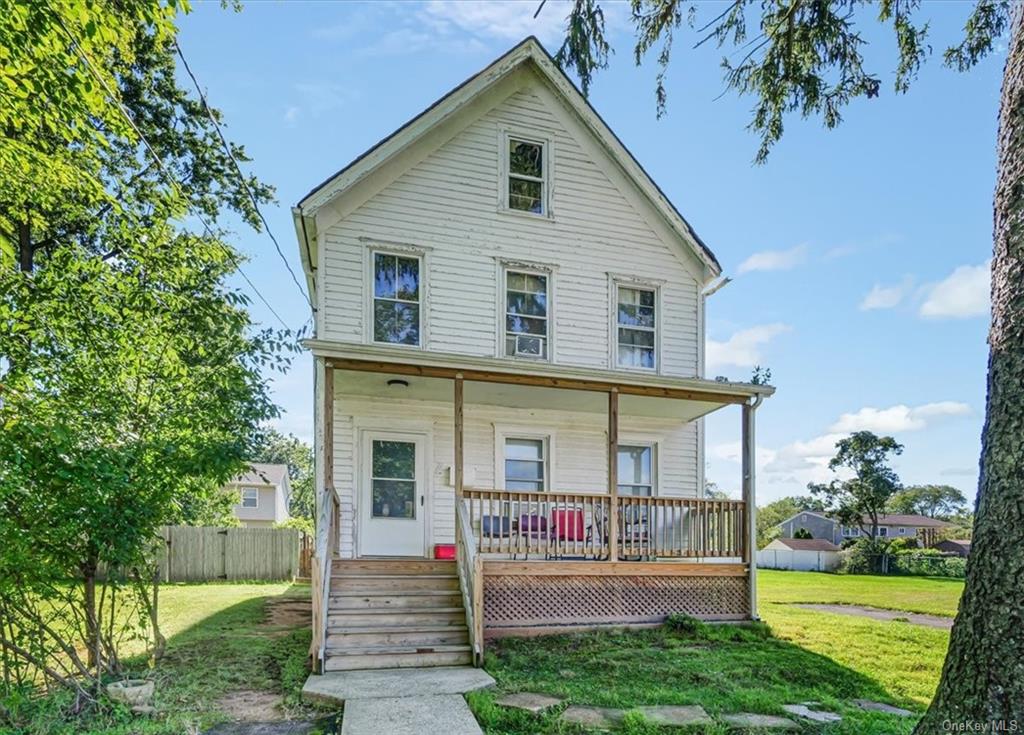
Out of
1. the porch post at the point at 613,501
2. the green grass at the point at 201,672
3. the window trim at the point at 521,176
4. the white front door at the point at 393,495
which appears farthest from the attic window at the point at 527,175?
the green grass at the point at 201,672

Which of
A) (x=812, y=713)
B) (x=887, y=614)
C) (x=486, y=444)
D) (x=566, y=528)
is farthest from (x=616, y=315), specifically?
(x=887, y=614)

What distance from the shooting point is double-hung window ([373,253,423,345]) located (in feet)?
33.0

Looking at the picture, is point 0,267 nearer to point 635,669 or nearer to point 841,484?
point 635,669

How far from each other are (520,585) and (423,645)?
1.89 meters

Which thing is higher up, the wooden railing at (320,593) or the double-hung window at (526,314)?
the double-hung window at (526,314)

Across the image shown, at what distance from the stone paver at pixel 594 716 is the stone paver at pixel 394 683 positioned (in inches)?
40.3

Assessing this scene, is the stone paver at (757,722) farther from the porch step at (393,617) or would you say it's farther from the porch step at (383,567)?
the porch step at (383,567)

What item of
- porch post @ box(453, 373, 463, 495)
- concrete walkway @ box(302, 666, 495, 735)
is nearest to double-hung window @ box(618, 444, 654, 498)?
porch post @ box(453, 373, 463, 495)

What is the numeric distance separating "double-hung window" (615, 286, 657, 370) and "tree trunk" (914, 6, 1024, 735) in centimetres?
761

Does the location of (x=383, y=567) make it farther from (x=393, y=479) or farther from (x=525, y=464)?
(x=525, y=464)

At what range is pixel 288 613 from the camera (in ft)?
32.9

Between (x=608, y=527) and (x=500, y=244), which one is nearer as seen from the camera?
(x=608, y=527)

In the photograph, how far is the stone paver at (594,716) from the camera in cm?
466

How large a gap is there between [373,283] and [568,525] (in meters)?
4.98
